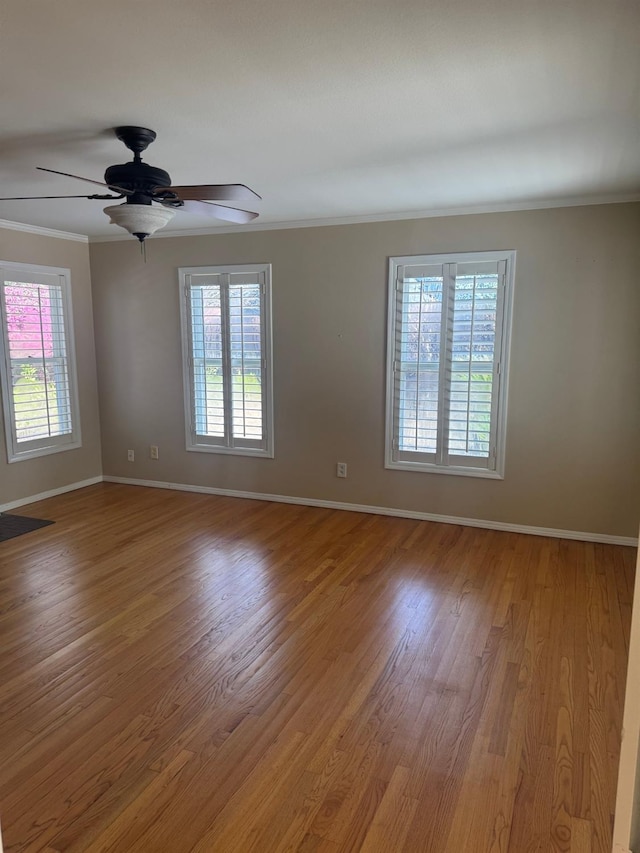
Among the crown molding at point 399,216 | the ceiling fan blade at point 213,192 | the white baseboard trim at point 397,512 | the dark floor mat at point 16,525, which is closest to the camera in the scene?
the ceiling fan blade at point 213,192

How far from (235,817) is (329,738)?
1.55ft

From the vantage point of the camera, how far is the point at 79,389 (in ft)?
18.2

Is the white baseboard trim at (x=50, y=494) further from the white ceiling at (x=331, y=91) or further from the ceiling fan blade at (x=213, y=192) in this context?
the ceiling fan blade at (x=213, y=192)

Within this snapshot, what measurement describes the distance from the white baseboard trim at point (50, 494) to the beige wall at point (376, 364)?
223 millimetres

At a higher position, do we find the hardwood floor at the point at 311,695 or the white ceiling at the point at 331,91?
the white ceiling at the point at 331,91

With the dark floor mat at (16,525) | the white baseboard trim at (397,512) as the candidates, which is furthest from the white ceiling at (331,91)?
the dark floor mat at (16,525)

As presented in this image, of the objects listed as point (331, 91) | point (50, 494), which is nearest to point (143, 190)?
point (331, 91)

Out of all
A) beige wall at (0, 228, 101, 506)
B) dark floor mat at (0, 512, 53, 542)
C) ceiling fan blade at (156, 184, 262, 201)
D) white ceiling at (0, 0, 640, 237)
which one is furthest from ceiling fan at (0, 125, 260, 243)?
dark floor mat at (0, 512, 53, 542)

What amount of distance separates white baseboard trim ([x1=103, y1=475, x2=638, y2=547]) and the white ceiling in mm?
2451

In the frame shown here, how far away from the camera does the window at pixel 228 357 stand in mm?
4957

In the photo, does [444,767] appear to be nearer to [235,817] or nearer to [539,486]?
[235,817]

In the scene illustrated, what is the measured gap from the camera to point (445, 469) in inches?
177

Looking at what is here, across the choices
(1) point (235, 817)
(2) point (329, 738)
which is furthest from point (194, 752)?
(2) point (329, 738)

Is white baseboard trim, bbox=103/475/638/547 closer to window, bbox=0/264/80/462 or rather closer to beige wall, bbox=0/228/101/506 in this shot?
beige wall, bbox=0/228/101/506
